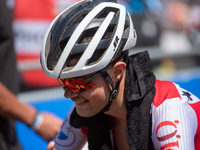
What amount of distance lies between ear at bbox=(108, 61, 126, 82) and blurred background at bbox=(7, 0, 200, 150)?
2.15m

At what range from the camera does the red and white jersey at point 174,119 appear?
157cm

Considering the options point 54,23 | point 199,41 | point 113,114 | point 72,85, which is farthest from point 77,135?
point 199,41

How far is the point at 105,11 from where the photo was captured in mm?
1864

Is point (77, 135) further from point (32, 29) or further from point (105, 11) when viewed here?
point (32, 29)

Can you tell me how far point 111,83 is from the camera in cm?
187

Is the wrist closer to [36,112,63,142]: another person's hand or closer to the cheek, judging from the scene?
[36,112,63,142]: another person's hand

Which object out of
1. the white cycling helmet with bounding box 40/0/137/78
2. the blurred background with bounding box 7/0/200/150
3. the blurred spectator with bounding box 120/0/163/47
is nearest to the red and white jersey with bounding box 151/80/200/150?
the white cycling helmet with bounding box 40/0/137/78

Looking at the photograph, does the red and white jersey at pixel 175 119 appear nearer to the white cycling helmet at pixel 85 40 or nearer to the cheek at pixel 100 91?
the cheek at pixel 100 91

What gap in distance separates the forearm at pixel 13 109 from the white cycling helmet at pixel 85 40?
991 mm

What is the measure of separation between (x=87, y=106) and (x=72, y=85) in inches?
8.1

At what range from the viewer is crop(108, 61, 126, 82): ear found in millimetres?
1888

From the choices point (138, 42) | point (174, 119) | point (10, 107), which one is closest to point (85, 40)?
point (174, 119)

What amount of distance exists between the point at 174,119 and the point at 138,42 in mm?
5810

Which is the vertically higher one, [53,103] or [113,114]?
[113,114]
